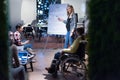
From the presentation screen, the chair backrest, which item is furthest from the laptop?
the presentation screen

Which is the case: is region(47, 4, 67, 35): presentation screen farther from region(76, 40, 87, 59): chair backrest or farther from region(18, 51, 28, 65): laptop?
region(76, 40, 87, 59): chair backrest

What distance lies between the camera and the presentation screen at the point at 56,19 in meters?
9.00

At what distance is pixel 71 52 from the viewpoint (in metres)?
5.29

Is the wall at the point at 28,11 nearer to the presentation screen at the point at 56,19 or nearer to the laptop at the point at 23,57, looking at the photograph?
the presentation screen at the point at 56,19

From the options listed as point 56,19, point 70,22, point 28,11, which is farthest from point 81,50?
point 28,11

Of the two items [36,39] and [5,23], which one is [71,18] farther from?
[5,23]

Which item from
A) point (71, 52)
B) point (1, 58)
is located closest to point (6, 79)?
point (1, 58)

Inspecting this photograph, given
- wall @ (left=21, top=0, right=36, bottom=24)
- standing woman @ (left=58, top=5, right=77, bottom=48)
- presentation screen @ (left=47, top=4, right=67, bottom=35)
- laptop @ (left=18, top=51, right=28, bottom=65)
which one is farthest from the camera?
wall @ (left=21, top=0, right=36, bottom=24)

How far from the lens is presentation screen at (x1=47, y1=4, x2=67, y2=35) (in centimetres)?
900

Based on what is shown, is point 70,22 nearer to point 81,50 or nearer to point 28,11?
point 81,50

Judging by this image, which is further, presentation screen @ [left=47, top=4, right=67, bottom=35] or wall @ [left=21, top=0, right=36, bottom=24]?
wall @ [left=21, top=0, right=36, bottom=24]

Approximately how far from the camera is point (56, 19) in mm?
9000

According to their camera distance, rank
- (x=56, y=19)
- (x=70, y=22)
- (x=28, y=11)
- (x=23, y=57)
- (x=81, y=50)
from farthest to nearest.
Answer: (x=28, y=11) → (x=56, y=19) → (x=70, y=22) → (x=23, y=57) → (x=81, y=50)

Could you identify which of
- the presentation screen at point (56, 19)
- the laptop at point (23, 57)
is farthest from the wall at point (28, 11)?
the laptop at point (23, 57)
